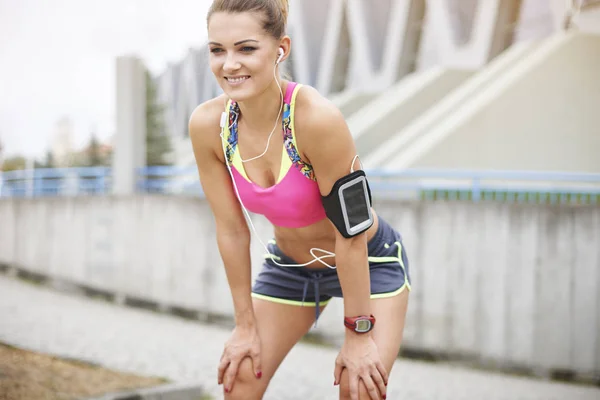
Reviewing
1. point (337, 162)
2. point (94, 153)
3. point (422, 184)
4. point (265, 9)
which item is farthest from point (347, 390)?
point (94, 153)

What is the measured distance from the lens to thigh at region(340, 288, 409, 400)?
239cm

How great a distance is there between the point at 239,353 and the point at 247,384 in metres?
0.13

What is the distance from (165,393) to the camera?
488 centimetres

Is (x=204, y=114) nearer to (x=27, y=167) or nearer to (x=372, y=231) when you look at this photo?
(x=372, y=231)

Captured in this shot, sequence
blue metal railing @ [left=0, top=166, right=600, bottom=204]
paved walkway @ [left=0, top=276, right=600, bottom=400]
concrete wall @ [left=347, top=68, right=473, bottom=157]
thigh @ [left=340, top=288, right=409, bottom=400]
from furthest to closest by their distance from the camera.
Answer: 1. concrete wall @ [left=347, top=68, right=473, bottom=157]
2. blue metal railing @ [left=0, top=166, right=600, bottom=204]
3. paved walkway @ [left=0, top=276, right=600, bottom=400]
4. thigh @ [left=340, top=288, right=409, bottom=400]

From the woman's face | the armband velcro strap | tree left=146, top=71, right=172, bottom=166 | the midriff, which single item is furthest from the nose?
tree left=146, top=71, right=172, bottom=166

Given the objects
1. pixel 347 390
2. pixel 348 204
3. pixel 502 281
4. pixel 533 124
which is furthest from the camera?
pixel 533 124

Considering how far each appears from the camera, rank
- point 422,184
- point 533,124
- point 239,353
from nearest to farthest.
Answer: point 239,353, point 422,184, point 533,124

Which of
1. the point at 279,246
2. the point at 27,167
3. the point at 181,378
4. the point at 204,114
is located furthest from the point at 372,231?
the point at 27,167

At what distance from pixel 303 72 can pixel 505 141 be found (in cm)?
2145

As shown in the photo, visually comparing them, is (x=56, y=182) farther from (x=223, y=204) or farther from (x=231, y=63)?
(x=231, y=63)

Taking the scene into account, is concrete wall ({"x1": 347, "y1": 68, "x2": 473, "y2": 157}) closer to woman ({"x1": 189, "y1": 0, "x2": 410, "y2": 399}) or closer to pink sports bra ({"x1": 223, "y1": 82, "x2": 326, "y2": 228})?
woman ({"x1": 189, "y1": 0, "x2": 410, "y2": 399})

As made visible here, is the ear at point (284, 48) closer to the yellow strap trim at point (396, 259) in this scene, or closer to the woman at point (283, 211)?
the woman at point (283, 211)

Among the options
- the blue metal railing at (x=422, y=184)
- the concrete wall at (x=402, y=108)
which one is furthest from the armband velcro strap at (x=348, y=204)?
the concrete wall at (x=402, y=108)
